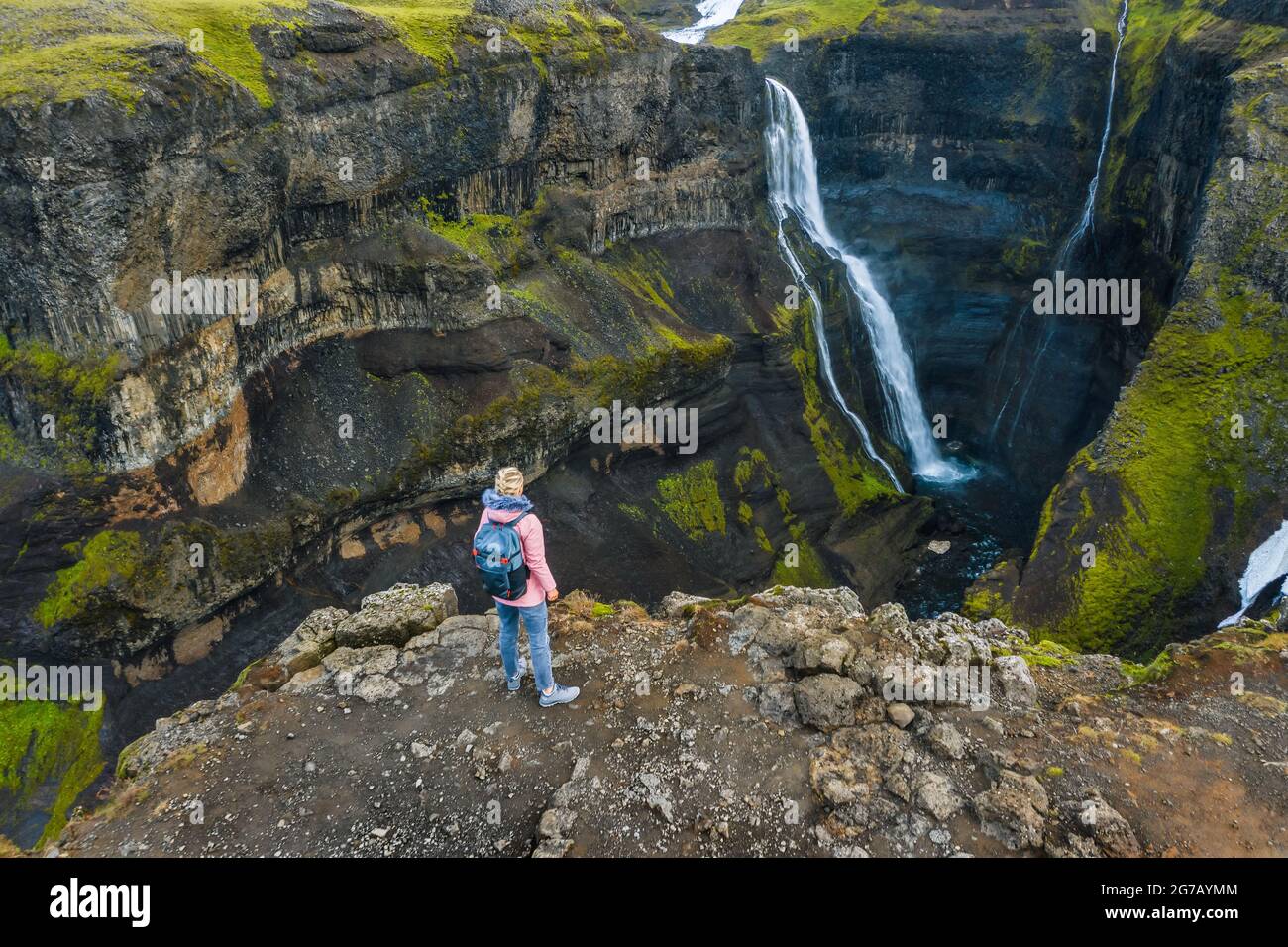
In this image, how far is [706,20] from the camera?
60.4 metres

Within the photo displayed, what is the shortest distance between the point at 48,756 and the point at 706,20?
206 feet

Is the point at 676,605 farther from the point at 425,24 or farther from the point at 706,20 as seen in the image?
the point at 706,20

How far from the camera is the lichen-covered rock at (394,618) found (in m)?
11.9

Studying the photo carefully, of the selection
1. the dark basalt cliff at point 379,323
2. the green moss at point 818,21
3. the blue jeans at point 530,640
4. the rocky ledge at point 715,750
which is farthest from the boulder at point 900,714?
the green moss at point 818,21

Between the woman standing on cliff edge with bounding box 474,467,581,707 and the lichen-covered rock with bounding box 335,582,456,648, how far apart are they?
280cm

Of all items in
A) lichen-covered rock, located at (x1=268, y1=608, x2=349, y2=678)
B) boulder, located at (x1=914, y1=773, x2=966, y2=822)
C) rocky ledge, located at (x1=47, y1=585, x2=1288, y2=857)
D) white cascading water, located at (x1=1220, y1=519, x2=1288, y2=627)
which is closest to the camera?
rocky ledge, located at (x1=47, y1=585, x2=1288, y2=857)

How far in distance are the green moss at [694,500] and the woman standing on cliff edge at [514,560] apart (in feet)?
55.0

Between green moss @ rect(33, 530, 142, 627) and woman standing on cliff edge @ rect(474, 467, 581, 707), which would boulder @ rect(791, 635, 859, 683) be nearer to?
woman standing on cliff edge @ rect(474, 467, 581, 707)

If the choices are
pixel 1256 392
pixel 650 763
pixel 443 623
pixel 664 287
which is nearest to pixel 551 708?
pixel 650 763

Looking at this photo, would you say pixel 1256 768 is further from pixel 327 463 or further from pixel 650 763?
pixel 327 463

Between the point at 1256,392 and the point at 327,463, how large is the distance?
2772cm

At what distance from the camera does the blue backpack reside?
9.05 m

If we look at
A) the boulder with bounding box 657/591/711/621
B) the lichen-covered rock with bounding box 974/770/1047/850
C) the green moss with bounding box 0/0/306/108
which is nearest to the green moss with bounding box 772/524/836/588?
the boulder with bounding box 657/591/711/621

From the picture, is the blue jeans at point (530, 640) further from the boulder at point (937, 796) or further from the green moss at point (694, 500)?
the green moss at point (694, 500)
